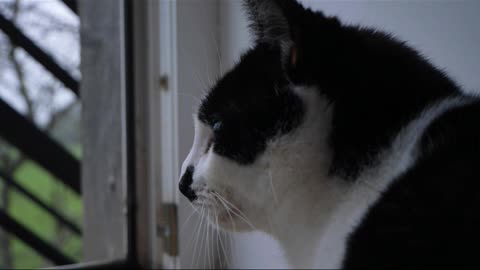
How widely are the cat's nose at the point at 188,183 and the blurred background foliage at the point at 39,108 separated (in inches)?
27.1

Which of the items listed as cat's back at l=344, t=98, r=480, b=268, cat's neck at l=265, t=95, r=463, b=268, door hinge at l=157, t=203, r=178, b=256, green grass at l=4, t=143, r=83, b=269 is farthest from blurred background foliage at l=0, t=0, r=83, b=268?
cat's back at l=344, t=98, r=480, b=268

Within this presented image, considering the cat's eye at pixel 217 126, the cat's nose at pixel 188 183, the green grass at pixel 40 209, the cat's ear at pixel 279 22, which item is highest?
the cat's ear at pixel 279 22

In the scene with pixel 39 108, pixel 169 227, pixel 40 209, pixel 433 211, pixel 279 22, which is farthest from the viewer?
pixel 40 209

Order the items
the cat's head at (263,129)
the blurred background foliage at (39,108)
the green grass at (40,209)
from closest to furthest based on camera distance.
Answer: the cat's head at (263,129) → the blurred background foliage at (39,108) → the green grass at (40,209)

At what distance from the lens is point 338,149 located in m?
0.49

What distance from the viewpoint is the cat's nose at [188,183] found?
1.87ft

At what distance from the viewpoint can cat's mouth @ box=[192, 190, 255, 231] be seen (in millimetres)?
544

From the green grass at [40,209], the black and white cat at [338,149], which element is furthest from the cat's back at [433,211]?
the green grass at [40,209]

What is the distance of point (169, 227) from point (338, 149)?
523 mm

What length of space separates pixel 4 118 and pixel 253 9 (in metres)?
1.12

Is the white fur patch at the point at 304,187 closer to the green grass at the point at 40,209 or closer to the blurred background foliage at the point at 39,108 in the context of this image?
the blurred background foliage at the point at 39,108

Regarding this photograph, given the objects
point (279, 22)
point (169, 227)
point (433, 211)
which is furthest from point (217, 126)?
point (169, 227)

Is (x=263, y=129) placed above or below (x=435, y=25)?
below

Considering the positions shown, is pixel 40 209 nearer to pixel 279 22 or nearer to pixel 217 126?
pixel 217 126
